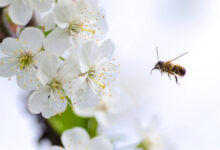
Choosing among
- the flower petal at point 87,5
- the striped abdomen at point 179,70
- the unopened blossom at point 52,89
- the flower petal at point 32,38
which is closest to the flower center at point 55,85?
the unopened blossom at point 52,89

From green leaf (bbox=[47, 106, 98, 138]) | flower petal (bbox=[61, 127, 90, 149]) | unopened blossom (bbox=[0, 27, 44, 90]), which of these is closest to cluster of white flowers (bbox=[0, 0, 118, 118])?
unopened blossom (bbox=[0, 27, 44, 90])

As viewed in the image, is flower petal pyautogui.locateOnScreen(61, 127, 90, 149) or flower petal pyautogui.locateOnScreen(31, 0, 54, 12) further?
flower petal pyautogui.locateOnScreen(61, 127, 90, 149)

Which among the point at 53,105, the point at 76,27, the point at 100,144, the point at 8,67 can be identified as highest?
the point at 76,27

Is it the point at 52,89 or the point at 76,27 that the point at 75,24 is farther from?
the point at 52,89

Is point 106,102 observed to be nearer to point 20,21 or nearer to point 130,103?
point 130,103

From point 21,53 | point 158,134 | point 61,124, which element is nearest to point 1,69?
point 21,53

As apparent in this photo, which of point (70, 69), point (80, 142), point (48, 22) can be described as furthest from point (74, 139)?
point (48, 22)

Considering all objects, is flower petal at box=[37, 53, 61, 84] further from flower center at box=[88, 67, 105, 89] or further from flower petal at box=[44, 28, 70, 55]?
flower center at box=[88, 67, 105, 89]

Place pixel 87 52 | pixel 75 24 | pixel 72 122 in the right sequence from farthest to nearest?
pixel 72 122 < pixel 75 24 < pixel 87 52
